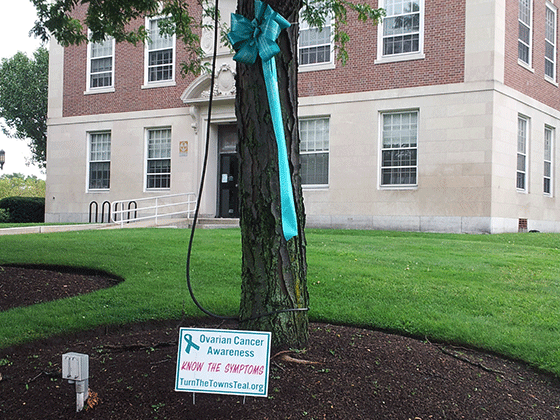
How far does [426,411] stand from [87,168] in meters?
20.8

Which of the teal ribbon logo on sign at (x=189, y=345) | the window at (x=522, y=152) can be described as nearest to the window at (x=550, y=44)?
the window at (x=522, y=152)

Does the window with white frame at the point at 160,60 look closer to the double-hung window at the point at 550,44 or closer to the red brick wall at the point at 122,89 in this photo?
the red brick wall at the point at 122,89

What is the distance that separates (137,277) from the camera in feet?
25.2

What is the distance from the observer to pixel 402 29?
55.6ft

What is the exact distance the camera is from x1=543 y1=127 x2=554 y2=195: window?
62.8ft

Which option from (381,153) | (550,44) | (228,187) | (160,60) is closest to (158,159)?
(228,187)

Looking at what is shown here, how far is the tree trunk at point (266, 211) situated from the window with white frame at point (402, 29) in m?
13.9

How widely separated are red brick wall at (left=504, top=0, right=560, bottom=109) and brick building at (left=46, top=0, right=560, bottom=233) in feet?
0.22

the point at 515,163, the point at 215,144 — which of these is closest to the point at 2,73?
the point at 215,144

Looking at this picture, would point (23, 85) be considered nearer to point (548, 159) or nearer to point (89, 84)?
point (89, 84)

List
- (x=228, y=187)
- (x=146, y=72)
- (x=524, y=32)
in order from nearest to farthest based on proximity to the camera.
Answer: (x=524, y=32) < (x=228, y=187) < (x=146, y=72)

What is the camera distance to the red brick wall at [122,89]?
803 inches

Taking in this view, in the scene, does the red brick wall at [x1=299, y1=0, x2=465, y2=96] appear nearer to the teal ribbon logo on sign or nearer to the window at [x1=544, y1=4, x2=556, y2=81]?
the window at [x1=544, y1=4, x2=556, y2=81]

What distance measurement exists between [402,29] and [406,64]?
1.13 meters
